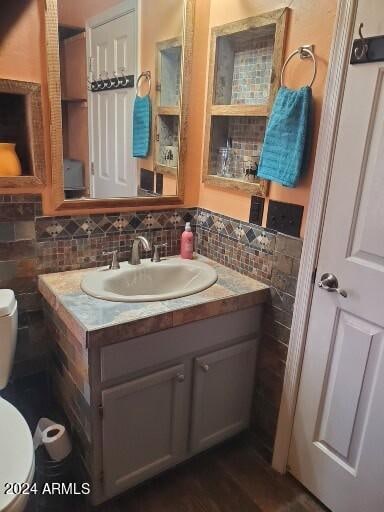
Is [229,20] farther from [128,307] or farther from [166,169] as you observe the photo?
[128,307]

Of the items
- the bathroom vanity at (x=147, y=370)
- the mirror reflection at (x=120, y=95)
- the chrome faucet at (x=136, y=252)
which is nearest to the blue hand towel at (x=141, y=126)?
the mirror reflection at (x=120, y=95)

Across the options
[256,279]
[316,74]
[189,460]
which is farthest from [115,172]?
[189,460]

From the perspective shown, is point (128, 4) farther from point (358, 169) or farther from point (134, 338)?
point (134, 338)

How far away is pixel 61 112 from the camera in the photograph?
1486mm

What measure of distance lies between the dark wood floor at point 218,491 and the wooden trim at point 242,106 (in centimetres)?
121

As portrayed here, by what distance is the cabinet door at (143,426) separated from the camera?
1358mm

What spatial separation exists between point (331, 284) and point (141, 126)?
1067 mm

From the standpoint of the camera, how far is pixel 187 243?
6.13 feet

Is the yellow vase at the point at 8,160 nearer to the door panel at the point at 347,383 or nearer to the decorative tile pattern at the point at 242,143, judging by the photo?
the decorative tile pattern at the point at 242,143

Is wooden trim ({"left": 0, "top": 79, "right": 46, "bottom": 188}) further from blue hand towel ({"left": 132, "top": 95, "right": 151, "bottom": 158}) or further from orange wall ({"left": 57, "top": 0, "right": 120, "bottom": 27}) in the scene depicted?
blue hand towel ({"left": 132, "top": 95, "right": 151, "bottom": 158})

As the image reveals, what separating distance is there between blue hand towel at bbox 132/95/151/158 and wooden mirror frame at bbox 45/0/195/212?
16cm

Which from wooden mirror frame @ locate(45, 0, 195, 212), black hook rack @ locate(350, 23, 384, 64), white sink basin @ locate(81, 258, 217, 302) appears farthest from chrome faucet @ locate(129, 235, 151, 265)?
black hook rack @ locate(350, 23, 384, 64)

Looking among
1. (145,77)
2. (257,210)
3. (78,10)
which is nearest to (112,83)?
(145,77)

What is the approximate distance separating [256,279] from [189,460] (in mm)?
860
